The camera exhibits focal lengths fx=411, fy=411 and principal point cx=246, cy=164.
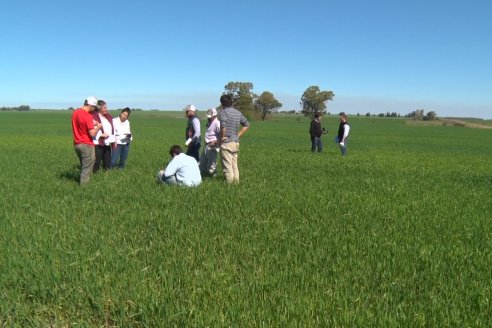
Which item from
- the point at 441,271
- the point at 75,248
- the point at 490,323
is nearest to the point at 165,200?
the point at 75,248

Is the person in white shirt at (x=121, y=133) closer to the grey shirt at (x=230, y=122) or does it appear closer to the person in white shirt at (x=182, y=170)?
the person in white shirt at (x=182, y=170)

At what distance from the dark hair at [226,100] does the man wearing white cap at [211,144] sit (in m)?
1.22

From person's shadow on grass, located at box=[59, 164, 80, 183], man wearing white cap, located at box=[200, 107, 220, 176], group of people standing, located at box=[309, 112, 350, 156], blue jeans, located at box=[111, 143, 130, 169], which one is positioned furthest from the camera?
group of people standing, located at box=[309, 112, 350, 156]

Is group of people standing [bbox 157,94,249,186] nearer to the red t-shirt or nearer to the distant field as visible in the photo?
the distant field

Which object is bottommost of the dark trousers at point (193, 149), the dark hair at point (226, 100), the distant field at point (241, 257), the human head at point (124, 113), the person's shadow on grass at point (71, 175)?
the person's shadow on grass at point (71, 175)

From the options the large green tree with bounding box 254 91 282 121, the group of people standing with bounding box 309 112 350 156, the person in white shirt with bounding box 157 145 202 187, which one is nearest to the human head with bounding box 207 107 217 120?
the person in white shirt with bounding box 157 145 202 187

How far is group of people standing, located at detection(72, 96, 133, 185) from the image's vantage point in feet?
28.1

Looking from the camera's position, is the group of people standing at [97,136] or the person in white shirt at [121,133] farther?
the person in white shirt at [121,133]

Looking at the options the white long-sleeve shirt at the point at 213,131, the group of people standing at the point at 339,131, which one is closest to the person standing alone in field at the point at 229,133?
the white long-sleeve shirt at the point at 213,131

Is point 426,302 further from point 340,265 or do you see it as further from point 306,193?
point 306,193

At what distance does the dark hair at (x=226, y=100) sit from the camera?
28.6 ft

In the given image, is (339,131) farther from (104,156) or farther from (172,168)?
(172,168)

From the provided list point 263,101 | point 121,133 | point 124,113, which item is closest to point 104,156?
point 121,133

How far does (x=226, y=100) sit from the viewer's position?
883 cm
